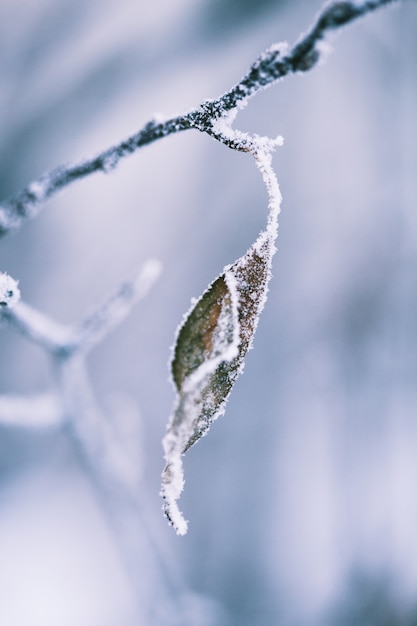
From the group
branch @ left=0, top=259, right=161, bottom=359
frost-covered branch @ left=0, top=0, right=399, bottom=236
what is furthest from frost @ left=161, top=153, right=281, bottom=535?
branch @ left=0, top=259, right=161, bottom=359

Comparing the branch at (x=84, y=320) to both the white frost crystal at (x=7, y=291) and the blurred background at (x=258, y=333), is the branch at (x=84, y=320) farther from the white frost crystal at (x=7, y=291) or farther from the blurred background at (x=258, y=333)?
the blurred background at (x=258, y=333)

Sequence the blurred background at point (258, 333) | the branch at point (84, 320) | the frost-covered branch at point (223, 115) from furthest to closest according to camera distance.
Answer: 1. the blurred background at point (258, 333)
2. the branch at point (84, 320)
3. the frost-covered branch at point (223, 115)

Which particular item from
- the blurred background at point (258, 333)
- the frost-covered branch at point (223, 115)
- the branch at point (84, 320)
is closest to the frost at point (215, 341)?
the frost-covered branch at point (223, 115)

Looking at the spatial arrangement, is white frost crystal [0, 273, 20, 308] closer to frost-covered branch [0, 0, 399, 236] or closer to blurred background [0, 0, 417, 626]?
frost-covered branch [0, 0, 399, 236]

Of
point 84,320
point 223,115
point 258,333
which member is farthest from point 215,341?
point 258,333

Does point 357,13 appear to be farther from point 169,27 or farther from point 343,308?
point 343,308

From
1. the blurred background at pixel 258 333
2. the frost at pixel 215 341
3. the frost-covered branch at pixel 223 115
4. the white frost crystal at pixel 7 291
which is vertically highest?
the blurred background at pixel 258 333
